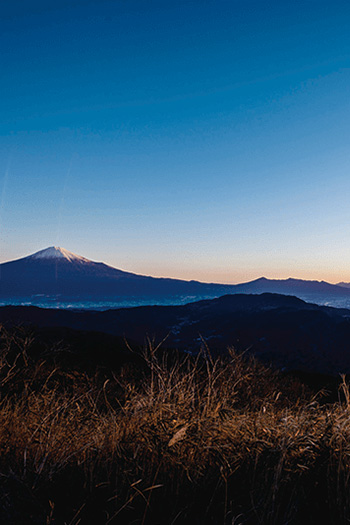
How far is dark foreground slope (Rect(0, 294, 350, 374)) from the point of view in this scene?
55000 millimetres

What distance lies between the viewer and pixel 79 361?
19.8 meters

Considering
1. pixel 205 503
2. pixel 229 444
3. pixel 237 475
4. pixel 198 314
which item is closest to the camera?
pixel 205 503

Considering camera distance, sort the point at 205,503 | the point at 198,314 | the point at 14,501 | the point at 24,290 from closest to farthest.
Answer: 1. the point at 14,501
2. the point at 205,503
3. the point at 198,314
4. the point at 24,290

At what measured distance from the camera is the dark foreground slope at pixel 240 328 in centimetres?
5500

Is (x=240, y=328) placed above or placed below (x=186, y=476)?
below

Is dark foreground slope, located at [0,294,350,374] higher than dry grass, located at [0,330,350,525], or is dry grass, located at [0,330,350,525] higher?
dry grass, located at [0,330,350,525]

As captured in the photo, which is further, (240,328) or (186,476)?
(240,328)

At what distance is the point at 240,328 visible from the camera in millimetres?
76688

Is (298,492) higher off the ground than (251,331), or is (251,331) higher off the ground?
(298,492)

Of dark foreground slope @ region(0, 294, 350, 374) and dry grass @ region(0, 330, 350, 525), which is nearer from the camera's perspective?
dry grass @ region(0, 330, 350, 525)

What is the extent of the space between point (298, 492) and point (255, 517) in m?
0.38

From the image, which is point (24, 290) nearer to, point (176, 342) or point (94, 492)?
point (176, 342)

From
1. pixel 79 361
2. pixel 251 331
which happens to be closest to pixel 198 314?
pixel 251 331

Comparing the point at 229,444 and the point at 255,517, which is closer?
the point at 255,517
